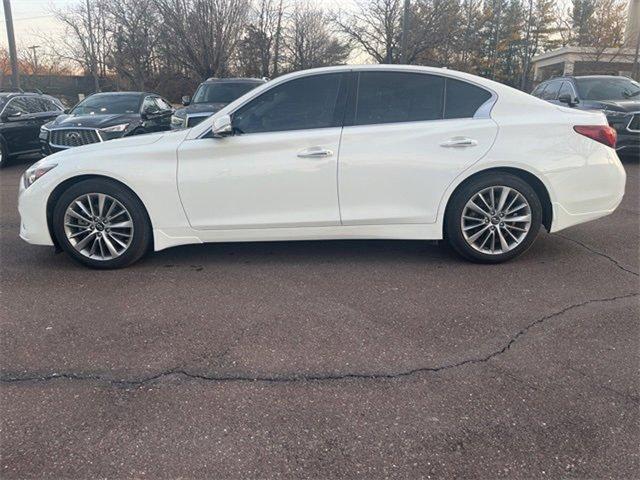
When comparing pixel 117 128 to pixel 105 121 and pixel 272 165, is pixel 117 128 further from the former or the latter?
pixel 272 165

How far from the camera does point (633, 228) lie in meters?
5.68

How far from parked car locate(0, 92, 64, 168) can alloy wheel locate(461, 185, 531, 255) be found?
1064 centimetres

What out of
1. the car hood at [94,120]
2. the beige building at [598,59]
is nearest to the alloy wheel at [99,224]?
the car hood at [94,120]

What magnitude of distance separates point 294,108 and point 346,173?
741 millimetres

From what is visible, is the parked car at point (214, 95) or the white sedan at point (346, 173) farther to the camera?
the parked car at point (214, 95)

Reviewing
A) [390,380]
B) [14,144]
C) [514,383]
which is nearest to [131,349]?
[390,380]

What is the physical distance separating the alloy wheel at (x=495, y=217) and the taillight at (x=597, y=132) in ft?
2.44

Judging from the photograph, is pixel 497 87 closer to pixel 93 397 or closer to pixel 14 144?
pixel 93 397

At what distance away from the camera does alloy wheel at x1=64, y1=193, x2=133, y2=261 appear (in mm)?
4352

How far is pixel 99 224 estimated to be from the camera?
14.4 feet

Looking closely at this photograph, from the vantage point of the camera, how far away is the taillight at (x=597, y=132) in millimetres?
4312

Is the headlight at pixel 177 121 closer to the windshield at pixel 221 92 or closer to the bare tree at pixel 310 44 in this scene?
the windshield at pixel 221 92

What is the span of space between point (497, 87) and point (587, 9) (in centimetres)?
4179

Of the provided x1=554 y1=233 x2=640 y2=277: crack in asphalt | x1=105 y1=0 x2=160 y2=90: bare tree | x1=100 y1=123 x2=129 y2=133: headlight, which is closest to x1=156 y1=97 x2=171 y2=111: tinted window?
x1=100 y1=123 x2=129 y2=133: headlight
